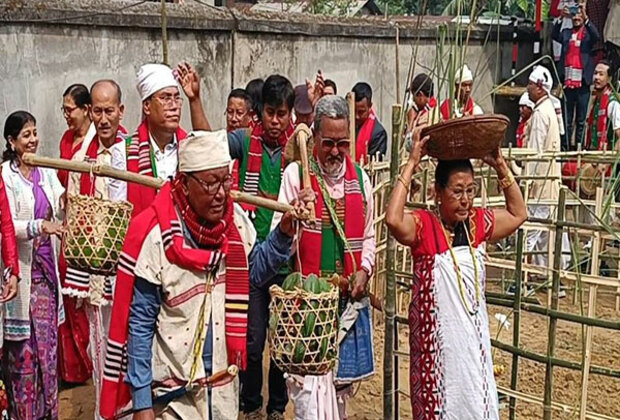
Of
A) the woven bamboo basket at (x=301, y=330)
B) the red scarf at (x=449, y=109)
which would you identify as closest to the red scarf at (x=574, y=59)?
the red scarf at (x=449, y=109)

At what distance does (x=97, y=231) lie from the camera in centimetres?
455

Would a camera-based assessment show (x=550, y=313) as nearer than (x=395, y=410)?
Yes

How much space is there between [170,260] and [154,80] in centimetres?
156

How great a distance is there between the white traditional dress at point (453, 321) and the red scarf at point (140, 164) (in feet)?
4.68

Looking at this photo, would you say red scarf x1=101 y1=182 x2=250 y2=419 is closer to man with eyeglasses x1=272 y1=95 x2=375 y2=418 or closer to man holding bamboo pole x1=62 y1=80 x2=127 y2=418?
man with eyeglasses x1=272 y1=95 x2=375 y2=418

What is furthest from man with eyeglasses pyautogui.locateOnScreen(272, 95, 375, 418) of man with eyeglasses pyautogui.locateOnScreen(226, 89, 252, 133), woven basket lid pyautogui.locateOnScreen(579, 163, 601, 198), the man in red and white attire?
the man in red and white attire

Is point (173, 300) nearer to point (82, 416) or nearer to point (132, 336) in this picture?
point (132, 336)

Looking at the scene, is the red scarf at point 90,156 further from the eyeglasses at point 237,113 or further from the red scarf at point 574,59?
the red scarf at point 574,59

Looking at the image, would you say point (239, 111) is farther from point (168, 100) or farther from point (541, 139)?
point (541, 139)

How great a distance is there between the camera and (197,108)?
5.23 meters

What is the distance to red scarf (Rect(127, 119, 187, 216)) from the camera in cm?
485

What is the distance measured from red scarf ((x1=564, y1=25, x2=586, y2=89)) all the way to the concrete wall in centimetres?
199

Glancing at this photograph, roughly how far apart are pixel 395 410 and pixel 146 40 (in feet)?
14.9

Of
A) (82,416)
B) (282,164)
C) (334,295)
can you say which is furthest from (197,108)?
(82,416)
